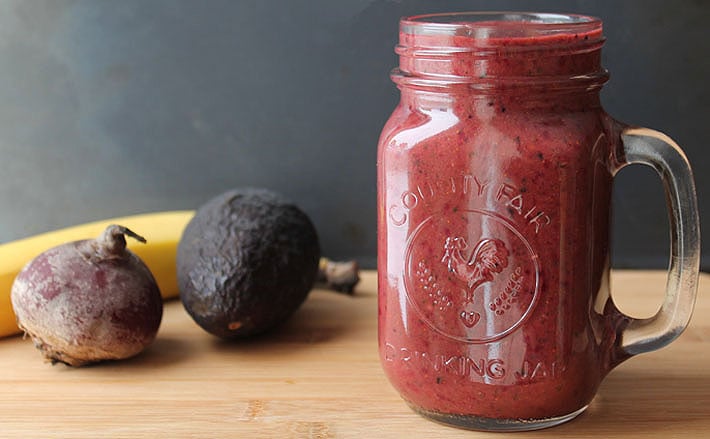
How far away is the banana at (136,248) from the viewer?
4.04ft

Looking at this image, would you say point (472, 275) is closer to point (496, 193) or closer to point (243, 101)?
point (496, 193)

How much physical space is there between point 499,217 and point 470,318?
0.35ft

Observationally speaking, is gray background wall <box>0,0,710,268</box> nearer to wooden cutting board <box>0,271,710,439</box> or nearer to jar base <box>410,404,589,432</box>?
wooden cutting board <box>0,271,710,439</box>

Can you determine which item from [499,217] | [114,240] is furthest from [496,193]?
[114,240]

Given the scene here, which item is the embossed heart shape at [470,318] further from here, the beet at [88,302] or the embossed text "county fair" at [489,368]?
the beet at [88,302]

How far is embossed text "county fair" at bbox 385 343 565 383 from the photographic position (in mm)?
895

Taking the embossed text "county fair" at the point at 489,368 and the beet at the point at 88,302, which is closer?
the embossed text "county fair" at the point at 489,368

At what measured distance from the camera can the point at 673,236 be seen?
0.94 m

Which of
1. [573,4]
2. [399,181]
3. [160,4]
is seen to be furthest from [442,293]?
[160,4]

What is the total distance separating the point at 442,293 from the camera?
90 cm

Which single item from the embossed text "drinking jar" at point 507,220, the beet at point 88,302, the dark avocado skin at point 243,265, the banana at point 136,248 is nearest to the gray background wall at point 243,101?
the banana at point 136,248

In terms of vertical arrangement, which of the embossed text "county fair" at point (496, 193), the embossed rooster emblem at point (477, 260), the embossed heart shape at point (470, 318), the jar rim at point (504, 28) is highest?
the jar rim at point (504, 28)

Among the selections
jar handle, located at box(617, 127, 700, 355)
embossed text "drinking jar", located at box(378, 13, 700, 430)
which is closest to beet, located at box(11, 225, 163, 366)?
embossed text "drinking jar", located at box(378, 13, 700, 430)

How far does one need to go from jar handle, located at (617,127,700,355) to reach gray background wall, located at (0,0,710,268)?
0.49 m
